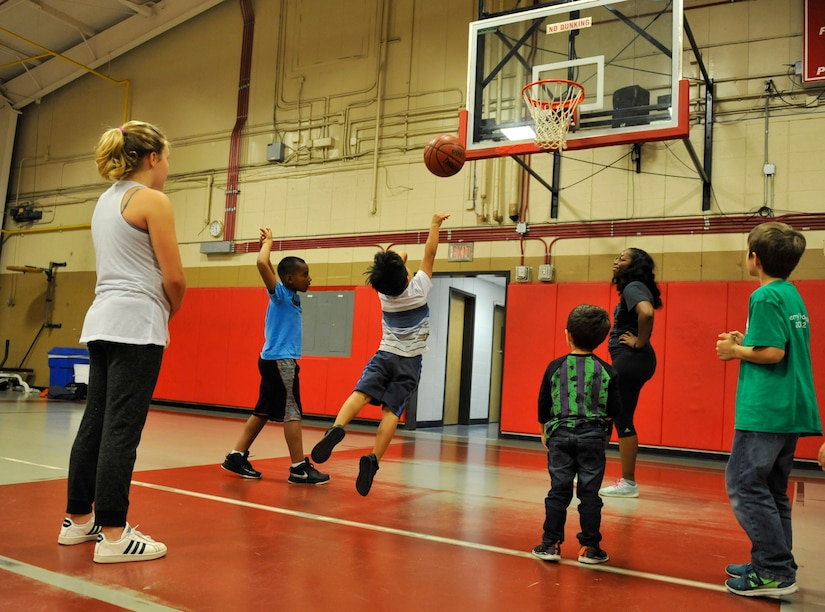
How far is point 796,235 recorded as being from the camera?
8.77ft

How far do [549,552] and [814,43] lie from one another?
7.24m

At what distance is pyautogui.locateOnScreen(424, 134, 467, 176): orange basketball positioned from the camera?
6.29 meters

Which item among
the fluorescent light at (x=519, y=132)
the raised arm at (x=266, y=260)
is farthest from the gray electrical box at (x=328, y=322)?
the raised arm at (x=266, y=260)

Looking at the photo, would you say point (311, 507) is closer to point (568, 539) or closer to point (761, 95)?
point (568, 539)

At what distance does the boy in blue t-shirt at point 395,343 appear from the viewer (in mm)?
3812

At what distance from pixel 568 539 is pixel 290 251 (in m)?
8.23

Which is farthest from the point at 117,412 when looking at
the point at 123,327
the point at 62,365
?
the point at 62,365

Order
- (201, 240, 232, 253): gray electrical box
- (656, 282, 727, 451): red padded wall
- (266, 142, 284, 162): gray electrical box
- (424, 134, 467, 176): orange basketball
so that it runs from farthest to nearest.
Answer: (201, 240, 232, 253): gray electrical box
(266, 142, 284, 162): gray electrical box
(656, 282, 727, 451): red padded wall
(424, 134, 467, 176): orange basketball

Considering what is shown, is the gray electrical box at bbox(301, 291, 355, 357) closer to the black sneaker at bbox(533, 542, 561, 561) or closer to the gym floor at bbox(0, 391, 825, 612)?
the gym floor at bbox(0, 391, 825, 612)

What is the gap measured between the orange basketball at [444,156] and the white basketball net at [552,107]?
0.88 meters

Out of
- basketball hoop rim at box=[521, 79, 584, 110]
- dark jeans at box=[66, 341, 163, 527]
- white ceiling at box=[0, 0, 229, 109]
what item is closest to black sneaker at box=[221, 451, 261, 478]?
dark jeans at box=[66, 341, 163, 527]

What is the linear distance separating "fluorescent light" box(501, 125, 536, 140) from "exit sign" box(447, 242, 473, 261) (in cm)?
233

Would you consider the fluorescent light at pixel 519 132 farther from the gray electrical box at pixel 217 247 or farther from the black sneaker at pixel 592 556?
the gray electrical box at pixel 217 247

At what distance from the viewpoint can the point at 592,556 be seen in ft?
9.36
